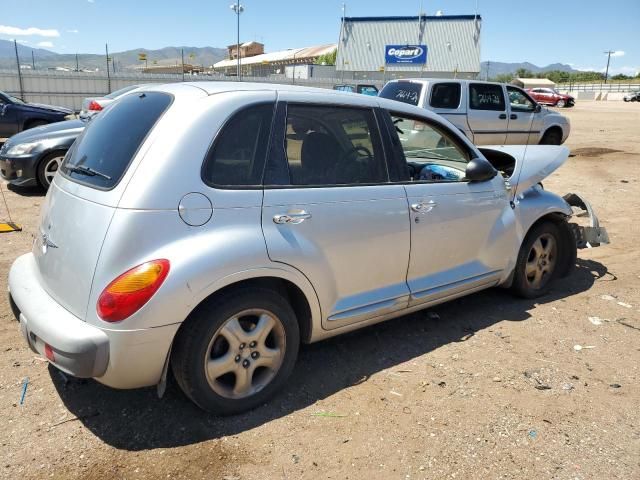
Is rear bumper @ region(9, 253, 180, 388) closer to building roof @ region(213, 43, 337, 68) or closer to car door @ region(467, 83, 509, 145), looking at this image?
car door @ region(467, 83, 509, 145)

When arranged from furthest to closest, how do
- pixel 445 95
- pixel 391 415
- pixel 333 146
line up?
pixel 445 95, pixel 333 146, pixel 391 415

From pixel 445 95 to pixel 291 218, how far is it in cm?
875

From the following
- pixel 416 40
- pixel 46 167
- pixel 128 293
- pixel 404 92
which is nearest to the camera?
pixel 128 293

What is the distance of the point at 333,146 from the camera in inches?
127

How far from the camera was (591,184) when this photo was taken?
9.61m

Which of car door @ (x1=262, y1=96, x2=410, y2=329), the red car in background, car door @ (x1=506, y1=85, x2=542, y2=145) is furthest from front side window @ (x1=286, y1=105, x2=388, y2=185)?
the red car in background

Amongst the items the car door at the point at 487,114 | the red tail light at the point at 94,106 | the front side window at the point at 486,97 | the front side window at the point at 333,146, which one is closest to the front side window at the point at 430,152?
the front side window at the point at 333,146

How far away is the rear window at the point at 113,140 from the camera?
8.82 feet

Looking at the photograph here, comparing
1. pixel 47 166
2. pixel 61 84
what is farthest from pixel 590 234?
pixel 61 84

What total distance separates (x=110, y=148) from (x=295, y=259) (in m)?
1.17

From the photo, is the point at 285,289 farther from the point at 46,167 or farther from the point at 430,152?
the point at 46,167

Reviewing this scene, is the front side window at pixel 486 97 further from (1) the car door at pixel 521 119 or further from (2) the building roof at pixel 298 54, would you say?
(2) the building roof at pixel 298 54

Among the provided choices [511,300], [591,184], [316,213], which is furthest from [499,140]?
[316,213]

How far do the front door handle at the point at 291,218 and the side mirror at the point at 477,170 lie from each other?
57.2 inches
